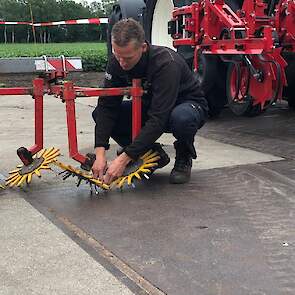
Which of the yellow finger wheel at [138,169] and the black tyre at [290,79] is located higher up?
the black tyre at [290,79]

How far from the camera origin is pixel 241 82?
18.5 ft

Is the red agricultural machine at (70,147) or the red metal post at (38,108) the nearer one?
the red agricultural machine at (70,147)

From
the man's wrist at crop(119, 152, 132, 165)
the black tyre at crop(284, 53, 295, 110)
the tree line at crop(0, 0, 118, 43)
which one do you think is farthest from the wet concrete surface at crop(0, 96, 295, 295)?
the tree line at crop(0, 0, 118, 43)

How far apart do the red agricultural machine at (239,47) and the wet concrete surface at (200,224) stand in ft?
2.67

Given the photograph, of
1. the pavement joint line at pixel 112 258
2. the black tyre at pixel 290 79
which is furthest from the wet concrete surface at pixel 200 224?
the black tyre at pixel 290 79

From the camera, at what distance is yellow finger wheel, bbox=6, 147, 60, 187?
13.0ft

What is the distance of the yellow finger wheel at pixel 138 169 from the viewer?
3.85 metres

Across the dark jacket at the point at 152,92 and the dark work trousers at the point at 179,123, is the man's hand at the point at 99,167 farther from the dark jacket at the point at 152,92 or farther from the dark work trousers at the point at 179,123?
the dark work trousers at the point at 179,123

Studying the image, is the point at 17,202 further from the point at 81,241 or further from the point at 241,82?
the point at 241,82

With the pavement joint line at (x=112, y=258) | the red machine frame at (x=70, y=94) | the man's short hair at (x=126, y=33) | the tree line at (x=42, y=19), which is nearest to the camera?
the pavement joint line at (x=112, y=258)

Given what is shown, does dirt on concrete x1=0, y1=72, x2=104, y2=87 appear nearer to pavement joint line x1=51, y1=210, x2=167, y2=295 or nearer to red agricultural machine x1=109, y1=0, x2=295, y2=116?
red agricultural machine x1=109, y1=0, x2=295, y2=116

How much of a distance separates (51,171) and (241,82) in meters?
2.09

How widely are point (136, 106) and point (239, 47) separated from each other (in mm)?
1665

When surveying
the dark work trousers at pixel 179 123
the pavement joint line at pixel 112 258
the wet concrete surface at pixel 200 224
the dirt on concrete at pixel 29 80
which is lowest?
the dirt on concrete at pixel 29 80
